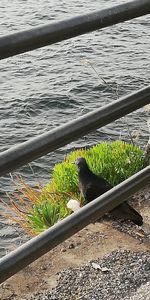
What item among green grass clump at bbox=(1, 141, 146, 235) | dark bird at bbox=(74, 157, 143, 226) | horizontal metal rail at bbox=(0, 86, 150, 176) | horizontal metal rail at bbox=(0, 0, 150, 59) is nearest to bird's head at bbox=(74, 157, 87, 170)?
dark bird at bbox=(74, 157, 143, 226)

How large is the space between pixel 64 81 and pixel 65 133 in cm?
1263

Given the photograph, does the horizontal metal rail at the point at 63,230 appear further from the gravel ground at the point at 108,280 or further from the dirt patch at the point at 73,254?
the dirt patch at the point at 73,254

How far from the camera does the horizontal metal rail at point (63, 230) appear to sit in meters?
2.23

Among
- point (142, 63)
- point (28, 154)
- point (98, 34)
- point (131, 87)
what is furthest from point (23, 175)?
point (28, 154)

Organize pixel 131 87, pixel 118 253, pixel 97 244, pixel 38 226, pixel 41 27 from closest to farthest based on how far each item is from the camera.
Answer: pixel 41 27, pixel 118 253, pixel 97 244, pixel 38 226, pixel 131 87

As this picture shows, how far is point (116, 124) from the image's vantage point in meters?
13.3

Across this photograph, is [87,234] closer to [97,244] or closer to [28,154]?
[97,244]

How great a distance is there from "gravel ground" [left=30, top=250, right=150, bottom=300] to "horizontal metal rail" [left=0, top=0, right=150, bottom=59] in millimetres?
1584

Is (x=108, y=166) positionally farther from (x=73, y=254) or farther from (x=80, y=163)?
(x=73, y=254)

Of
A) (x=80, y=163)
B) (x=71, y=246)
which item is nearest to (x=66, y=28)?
(x=71, y=246)

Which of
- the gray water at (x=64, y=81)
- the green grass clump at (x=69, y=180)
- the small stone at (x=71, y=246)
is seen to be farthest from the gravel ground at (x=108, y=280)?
the gray water at (x=64, y=81)

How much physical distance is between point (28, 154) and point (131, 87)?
1245cm

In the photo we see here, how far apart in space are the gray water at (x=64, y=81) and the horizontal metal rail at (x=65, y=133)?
24.4 feet

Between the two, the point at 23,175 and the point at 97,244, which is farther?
the point at 23,175
